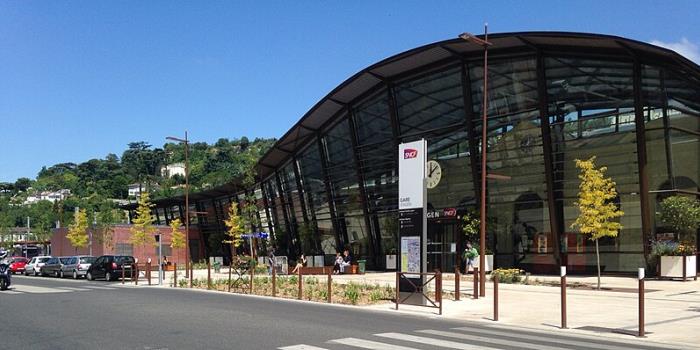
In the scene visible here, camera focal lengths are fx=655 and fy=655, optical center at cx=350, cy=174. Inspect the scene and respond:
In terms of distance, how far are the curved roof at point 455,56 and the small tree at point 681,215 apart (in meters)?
5.99

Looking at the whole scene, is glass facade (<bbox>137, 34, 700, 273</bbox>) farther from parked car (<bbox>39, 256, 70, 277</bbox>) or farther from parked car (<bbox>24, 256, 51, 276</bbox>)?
parked car (<bbox>24, 256, 51, 276</bbox>)

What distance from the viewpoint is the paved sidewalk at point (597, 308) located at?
13898 millimetres

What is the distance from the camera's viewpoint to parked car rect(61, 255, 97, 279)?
4178cm

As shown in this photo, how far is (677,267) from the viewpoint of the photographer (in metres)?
26.5

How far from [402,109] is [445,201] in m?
6.00

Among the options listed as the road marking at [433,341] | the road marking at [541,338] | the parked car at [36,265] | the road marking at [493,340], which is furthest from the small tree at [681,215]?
the parked car at [36,265]

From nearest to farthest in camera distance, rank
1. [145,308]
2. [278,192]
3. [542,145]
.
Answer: [145,308], [542,145], [278,192]

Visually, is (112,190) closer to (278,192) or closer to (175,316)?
(278,192)

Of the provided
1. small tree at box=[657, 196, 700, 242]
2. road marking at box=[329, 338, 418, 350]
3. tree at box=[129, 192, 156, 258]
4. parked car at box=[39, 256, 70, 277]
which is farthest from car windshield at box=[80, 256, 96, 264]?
road marking at box=[329, 338, 418, 350]

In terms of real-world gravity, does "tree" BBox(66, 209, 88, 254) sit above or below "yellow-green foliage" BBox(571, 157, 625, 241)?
below

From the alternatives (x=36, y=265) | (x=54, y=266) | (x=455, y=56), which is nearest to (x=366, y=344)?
(x=455, y=56)

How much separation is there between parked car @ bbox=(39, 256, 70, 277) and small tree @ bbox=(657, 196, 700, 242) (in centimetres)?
3704

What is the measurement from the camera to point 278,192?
51.4 metres

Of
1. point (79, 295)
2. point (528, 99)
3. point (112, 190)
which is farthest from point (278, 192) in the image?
point (112, 190)
